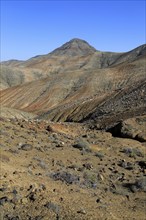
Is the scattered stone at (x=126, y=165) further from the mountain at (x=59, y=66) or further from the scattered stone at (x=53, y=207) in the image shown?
the mountain at (x=59, y=66)

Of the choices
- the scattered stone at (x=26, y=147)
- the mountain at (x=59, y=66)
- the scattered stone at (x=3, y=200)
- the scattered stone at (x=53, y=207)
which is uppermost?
the scattered stone at (x=26, y=147)

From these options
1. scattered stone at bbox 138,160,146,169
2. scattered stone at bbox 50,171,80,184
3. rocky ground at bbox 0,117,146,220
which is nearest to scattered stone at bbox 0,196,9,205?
rocky ground at bbox 0,117,146,220

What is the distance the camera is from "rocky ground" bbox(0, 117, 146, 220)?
11664 mm

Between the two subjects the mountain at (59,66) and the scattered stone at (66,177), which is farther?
the mountain at (59,66)

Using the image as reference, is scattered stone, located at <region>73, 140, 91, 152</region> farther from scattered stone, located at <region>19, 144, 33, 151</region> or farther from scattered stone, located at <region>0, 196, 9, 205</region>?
scattered stone, located at <region>0, 196, 9, 205</region>

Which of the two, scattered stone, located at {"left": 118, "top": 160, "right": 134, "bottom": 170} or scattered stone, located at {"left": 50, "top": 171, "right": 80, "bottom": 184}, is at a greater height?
scattered stone, located at {"left": 50, "top": 171, "right": 80, "bottom": 184}

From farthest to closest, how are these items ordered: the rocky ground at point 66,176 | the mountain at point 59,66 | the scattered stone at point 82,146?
the mountain at point 59,66 → the scattered stone at point 82,146 → the rocky ground at point 66,176

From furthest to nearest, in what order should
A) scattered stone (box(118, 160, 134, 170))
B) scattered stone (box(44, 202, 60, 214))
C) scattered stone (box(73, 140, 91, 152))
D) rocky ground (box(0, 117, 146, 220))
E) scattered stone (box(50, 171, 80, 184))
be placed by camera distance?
scattered stone (box(73, 140, 91, 152))
scattered stone (box(118, 160, 134, 170))
scattered stone (box(50, 171, 80, 184))
rocky ground (box(0, 117, 146, 220))
scattered stone (box(44, 202, 60, 214))

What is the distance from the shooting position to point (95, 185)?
46.9ft

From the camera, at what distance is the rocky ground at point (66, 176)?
1166cm

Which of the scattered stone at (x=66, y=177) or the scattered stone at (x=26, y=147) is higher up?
the scattered stone at (x=26, y=147)

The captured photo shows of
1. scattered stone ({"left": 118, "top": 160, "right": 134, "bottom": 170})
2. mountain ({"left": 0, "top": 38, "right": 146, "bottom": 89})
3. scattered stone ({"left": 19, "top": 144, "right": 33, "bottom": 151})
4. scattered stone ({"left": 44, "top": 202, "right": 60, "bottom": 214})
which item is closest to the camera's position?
scattered stone ({"left": 44, "top": 202, "right": 60, "bottom": 214})

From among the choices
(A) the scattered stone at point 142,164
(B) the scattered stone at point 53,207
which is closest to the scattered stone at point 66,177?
(B) the scattered stone at point 53,207

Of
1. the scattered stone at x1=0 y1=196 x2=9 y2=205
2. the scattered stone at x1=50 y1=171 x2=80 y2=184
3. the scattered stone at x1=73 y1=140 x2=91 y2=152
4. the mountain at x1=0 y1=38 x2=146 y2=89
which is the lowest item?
the mountain at x1=0 y1=38 x2=146 y2=89
